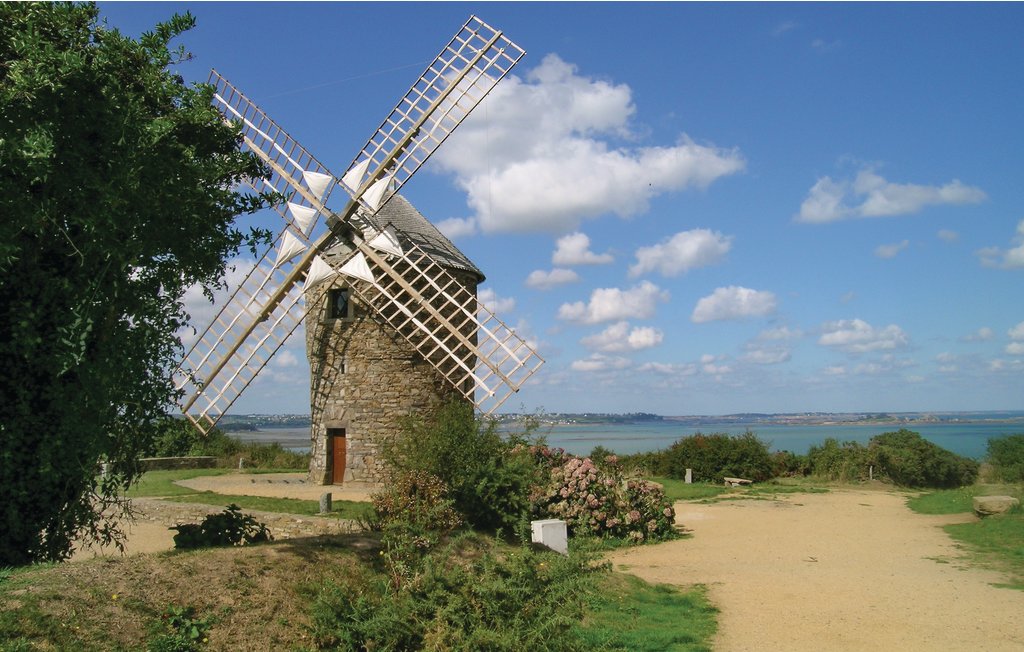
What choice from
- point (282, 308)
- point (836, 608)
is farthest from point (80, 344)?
point (282, 308)

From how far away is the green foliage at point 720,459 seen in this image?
25.3m

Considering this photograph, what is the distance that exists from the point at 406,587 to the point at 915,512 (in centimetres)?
1576

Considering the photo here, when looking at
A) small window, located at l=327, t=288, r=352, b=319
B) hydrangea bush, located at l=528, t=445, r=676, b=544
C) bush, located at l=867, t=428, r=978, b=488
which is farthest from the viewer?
bush, located at l=867, t=428, r=978, b=488

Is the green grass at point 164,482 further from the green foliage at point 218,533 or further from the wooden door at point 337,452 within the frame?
the green foliage at point 218,533

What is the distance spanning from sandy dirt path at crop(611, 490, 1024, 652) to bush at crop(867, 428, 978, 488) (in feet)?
35.6

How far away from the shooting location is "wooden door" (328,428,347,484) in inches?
717

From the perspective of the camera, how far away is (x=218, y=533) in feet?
25.4

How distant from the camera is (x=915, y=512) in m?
17.8

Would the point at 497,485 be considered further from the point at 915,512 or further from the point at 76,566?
the point at 915,512

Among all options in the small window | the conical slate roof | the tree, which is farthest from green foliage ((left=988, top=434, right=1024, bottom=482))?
the tree

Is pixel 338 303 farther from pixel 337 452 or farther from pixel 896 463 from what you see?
pixel 896 463

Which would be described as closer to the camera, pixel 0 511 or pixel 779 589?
pixel 0 511

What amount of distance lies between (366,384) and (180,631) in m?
12.0

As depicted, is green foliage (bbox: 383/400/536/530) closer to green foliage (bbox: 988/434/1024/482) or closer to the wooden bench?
the wooden bench
